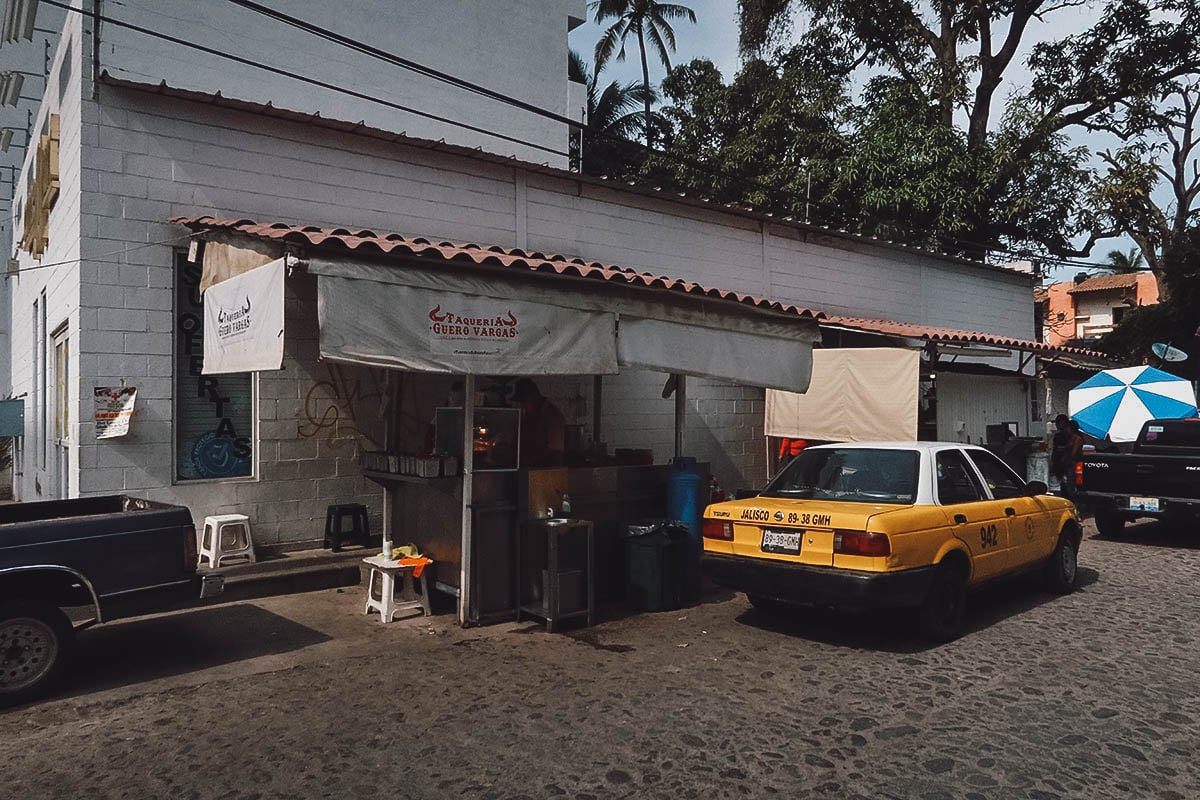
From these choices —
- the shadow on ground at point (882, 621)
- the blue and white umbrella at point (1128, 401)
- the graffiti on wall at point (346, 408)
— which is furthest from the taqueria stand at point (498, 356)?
the blue and white umbrella at point (1128, 401)

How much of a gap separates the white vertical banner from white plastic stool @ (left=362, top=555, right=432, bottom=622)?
77.1 inches

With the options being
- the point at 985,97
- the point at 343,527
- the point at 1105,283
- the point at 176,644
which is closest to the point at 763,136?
the point at 985,97

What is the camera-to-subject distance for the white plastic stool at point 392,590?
23.4ft

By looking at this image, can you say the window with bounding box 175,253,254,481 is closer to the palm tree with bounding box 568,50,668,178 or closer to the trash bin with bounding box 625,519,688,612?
the trash bin with bounding box 625,519,688,612

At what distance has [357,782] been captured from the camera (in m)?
4.06

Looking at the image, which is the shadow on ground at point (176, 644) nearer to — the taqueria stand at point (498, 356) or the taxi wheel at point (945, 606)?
the taqueria stand at point (498, 356)

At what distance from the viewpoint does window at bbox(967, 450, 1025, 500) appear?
290 inches

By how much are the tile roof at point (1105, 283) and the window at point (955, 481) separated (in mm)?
46082

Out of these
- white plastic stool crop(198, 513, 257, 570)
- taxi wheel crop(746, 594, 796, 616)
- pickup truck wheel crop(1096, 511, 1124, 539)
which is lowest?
taxi wheel crop(746, 594, 796, 616)

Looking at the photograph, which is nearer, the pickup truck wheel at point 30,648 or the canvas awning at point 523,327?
the pickup truck wheel at point 30,648

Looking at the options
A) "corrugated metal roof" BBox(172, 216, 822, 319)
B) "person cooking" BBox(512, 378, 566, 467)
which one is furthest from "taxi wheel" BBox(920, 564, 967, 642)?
"person cooking" BBox(512, 378, 566, 467)

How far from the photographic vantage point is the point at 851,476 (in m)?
6.79

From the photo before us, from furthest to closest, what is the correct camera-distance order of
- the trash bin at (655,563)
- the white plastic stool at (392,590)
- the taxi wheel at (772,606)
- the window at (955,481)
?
the trash bin at (655,563) → the taxi wheel at (772,606) → the white plastic stool at (392,590) → the window at (955,481)

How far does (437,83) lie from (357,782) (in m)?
13.3
